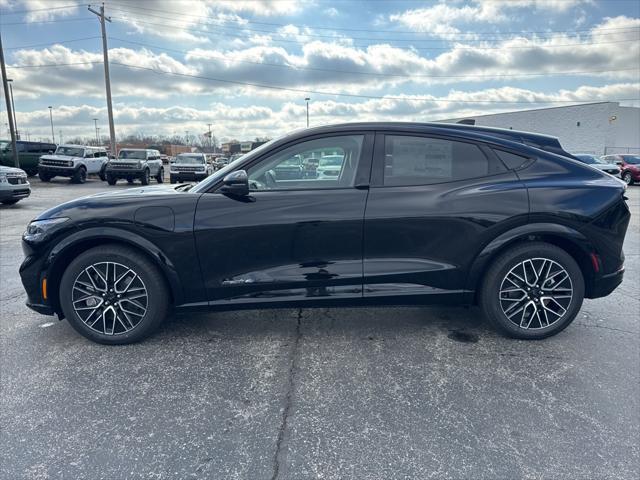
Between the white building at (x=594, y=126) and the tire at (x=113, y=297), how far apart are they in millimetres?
40949

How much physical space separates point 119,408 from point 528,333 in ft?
10.2

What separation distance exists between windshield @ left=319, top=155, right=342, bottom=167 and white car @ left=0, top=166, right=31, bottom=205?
1214 cm

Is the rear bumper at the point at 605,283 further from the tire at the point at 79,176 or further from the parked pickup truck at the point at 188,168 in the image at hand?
the tire at the point at 79,176

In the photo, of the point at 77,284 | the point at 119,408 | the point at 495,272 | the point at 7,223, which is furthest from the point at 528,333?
the point at 7,223

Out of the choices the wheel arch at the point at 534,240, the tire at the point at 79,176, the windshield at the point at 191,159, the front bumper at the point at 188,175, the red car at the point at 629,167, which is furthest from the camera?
the red car at the point at 629,167

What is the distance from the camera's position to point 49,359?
3.27m

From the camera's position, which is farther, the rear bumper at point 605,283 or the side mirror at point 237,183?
the rear bumper at point 605,283

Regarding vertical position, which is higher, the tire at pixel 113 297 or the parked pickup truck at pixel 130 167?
the parked pickup truck at pixel 130 167

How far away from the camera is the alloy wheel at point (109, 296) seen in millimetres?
3361

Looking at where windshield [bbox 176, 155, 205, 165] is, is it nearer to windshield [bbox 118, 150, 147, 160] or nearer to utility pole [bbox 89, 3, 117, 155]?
windshield [bbox 118, 150, 147, 160]

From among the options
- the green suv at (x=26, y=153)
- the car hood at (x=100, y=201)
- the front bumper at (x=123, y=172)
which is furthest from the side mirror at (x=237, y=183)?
the green suv at (x=26, y=153)

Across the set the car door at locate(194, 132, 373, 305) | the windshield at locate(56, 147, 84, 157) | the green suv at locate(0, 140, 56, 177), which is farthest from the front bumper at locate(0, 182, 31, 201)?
the green suv at locate(0, 140, 56, 177)

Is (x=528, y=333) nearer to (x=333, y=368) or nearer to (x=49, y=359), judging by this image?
(x=333, y=368)

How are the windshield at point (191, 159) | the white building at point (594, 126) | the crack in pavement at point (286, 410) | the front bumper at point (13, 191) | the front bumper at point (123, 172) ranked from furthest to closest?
the white building at point (594, 126) < the windshield at point (191, 159) < the front bumper at point (123, 172) < the front bumper at point (13, 191) < the crack in pavement at point (286, 410)
